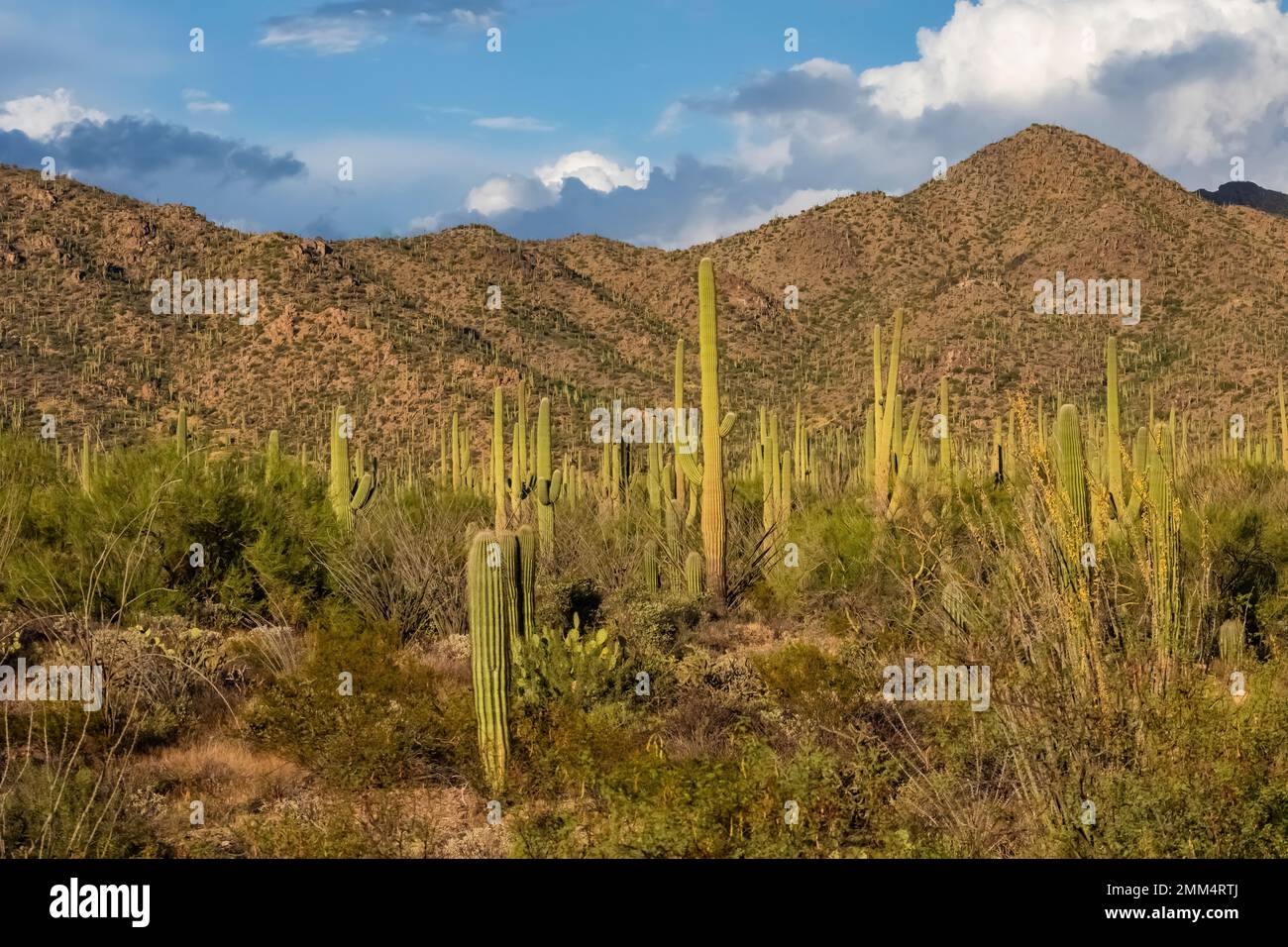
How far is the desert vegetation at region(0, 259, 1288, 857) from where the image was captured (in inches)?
234

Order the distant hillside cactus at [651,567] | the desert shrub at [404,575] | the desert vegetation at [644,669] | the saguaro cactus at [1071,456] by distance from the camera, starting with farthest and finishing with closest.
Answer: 1. the distant hillside cactus at [651,567]
2. the desert shrub at [404,575]
3. the saguaro cactus at [1071,456]
4. the desert vegetation at [644,669]

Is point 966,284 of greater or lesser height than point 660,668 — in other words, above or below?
above

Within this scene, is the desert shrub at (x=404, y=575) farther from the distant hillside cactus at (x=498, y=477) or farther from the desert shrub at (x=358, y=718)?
the desert shrub at (x=358, y=718)

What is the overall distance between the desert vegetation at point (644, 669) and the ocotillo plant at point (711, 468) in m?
0.05

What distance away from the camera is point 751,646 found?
12609mm

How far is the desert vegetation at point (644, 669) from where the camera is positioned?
5.94 m

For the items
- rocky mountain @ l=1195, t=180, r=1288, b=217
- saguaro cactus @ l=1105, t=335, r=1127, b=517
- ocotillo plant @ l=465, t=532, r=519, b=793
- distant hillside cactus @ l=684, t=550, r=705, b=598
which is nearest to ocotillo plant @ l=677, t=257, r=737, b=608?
distant hillside cactus @ l=684, t=550, r=705, b=598

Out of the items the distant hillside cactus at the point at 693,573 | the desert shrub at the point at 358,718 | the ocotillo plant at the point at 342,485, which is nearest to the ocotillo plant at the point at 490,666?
the desert shrub at the point at 358,718

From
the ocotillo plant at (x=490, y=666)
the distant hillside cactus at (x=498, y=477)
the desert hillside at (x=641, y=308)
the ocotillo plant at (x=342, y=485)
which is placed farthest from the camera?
the desert hillside at (x=641, y=308)

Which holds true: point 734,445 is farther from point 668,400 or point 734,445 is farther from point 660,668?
point 660,668
